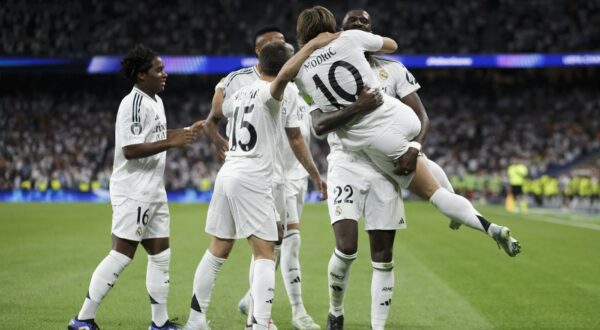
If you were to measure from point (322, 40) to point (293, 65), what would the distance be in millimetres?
374

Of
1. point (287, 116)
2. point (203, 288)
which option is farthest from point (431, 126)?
point (203, 288)

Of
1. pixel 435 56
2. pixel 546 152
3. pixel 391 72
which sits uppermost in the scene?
pixel 435 56

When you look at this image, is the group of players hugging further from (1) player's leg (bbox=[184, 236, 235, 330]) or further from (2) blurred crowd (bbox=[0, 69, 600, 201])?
(2) blurred crowd (bbox=[0, 69, 600, 201])

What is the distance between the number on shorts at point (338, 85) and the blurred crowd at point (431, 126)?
30056mm

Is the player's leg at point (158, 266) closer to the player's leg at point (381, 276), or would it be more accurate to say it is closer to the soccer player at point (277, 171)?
the soccer player at point (277, 171)

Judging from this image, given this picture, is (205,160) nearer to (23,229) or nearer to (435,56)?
(435,56)

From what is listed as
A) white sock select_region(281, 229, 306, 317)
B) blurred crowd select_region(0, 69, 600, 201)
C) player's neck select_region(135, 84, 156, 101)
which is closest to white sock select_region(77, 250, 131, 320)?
player's neck select_region(135, 84, 156, 101)

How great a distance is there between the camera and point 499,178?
3491cm

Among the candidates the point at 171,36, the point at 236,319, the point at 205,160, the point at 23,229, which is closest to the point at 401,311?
the point at 236,319

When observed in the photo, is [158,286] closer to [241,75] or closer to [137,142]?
[137,142]

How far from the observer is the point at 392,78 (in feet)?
21.0

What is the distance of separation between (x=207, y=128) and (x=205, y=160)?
32.6 metres

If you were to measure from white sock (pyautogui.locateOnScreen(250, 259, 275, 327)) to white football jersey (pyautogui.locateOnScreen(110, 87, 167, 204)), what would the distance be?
1.23 meters

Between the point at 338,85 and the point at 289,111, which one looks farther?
the point at 289,111
